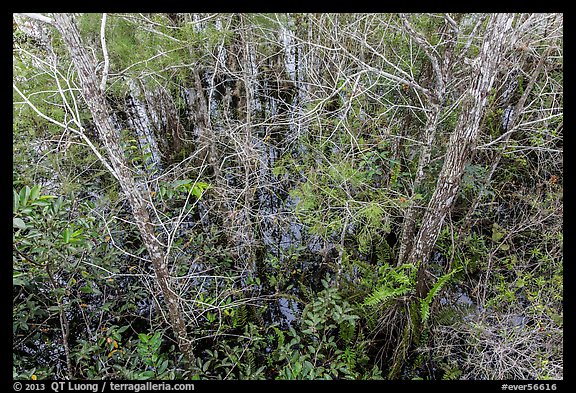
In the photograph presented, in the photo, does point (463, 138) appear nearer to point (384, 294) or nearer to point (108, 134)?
point (384, 294)

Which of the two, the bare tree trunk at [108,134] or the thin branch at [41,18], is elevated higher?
the thin branch at [41,18]

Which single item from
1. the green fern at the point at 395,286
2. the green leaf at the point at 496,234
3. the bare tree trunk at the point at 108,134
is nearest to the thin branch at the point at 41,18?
the bare tree trunk at the point at 108,134

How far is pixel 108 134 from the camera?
2105 mm

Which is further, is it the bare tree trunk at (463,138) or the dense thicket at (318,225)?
the dense thicket at (318,225)

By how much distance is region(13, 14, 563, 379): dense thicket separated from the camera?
2814 millimetres

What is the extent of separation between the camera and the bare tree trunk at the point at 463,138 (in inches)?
87.3

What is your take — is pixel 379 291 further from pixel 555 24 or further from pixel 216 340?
pixel 555 24

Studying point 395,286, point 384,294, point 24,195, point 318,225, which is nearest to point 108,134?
point 24,195

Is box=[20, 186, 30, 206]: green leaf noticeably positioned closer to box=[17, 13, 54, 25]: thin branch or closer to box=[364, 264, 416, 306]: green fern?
box=[17, 13, 54, 25]: thin branch

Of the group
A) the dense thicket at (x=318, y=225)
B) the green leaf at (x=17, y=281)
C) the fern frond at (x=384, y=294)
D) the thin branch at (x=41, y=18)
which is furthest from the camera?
the fern frond at (x=384, y=294)

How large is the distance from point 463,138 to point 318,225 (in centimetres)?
166

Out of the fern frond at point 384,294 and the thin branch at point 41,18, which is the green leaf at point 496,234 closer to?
the fern frond at point 384,294

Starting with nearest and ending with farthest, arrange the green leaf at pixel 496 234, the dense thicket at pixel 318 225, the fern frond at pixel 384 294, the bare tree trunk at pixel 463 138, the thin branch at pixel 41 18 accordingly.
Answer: the thin branch at pixel 41 18, the bare tree trunk at pixel 463 138, the dense thicket at pixel 318 225, the fern frond at pixel 384 294, the green leaf at pixel 496 234

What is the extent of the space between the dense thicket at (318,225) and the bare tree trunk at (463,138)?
0.01 m
